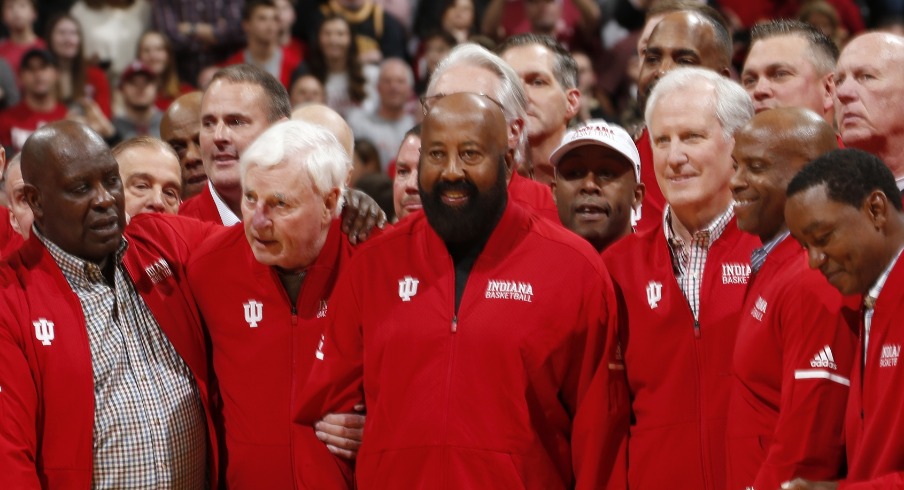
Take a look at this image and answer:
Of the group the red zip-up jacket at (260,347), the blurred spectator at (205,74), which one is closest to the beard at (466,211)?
the red zip-up jacket at (260,347)

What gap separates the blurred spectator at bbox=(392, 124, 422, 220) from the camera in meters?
6.05

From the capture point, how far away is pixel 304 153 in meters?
4.79

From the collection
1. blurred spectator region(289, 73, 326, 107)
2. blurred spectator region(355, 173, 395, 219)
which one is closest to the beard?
blurred spectator region(355, 173, 395, 219)

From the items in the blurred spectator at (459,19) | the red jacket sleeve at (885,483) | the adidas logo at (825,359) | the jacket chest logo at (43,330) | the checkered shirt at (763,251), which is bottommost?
the red jacket sleeve at (885,483)

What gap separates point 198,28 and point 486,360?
753 cm

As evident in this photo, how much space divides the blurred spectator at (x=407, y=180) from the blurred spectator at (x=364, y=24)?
5.14 m

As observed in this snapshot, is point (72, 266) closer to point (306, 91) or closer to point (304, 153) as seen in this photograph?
point (304, 153)

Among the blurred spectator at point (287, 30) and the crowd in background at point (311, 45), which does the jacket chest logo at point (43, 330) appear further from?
the blurred spectator at point (287, 30)

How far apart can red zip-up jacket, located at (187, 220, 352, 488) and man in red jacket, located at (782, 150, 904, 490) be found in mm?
1751

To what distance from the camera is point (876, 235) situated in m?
3.96

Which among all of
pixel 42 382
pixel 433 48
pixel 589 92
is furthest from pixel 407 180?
pixel 433 48

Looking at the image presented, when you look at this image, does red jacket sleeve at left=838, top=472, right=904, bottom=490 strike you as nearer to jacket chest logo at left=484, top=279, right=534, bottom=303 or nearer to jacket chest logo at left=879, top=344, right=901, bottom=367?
jacket chest logo at left=879, top=344, right=901, bottom=367

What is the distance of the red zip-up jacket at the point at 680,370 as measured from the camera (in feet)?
14.7

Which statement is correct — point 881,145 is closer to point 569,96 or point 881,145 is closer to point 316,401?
point 569,96
